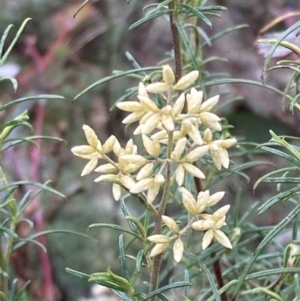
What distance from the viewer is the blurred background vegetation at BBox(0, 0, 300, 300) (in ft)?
3.66

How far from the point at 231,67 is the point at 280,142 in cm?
127

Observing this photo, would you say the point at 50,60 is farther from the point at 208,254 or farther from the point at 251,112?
the point at 208,254

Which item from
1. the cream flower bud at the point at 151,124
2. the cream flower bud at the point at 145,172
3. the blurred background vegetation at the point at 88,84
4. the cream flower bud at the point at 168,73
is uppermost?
the cream flower bud at the point at 168,73

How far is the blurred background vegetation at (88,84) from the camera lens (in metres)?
1.12

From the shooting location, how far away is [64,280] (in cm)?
111

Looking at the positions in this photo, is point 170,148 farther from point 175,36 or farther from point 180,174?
point 175,36

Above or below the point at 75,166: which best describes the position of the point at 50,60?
above

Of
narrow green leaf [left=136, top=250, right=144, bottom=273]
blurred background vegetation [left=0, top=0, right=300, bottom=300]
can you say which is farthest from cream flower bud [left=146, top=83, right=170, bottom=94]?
blurred background vegetation [left=0, top=0, right=300, bottom=300]

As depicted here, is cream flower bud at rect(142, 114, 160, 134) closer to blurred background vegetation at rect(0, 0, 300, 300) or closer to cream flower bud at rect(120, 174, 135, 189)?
cream flower bud at rect(120, 174, 135, 189)

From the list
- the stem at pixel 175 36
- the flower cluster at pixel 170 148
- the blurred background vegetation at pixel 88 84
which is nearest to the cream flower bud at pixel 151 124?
the flower cluster at pixel 170 148

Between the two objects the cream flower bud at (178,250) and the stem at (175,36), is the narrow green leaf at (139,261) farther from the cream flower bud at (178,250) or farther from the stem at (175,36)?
the stem at (175,36)

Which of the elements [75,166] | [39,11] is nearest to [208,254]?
[75,166]

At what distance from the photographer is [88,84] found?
1340 millimetres

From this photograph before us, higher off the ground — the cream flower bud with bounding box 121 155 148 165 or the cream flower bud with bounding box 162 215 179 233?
the cream flower bud with bounding box 121 155 148 165
